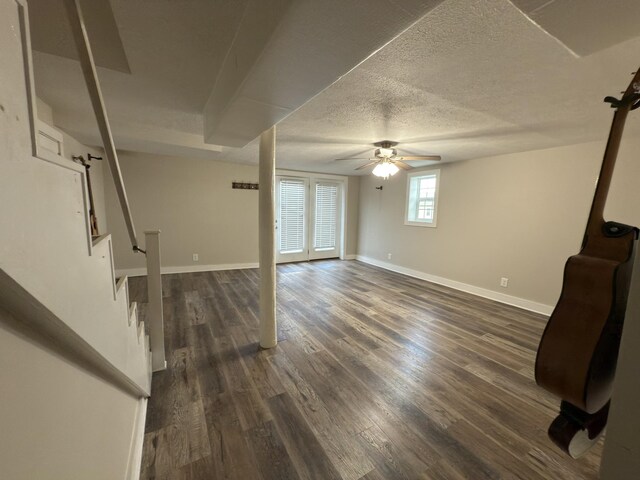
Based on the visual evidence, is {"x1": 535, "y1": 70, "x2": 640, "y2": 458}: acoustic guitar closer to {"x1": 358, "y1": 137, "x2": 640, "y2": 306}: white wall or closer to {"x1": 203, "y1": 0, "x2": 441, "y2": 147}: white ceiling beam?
{"x1": 203, "y1": 0, "x2": 441, "y2": 147}: white ceiling beam

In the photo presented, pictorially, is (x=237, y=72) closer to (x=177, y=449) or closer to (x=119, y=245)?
(x=177, y=449)

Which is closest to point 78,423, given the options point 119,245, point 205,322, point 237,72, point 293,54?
point 293,54

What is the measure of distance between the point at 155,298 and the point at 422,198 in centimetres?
451

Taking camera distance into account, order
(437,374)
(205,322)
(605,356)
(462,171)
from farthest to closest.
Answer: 1. (462,171)
2. (205,322)
3. (437,374)
4. (605,356)

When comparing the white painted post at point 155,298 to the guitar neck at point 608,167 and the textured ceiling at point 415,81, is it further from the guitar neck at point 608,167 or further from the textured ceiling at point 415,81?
the guitar neck at point 608,167

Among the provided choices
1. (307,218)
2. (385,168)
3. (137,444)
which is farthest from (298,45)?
(307,218)

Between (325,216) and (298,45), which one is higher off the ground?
(298,45)

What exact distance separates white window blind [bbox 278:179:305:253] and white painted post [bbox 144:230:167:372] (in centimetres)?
379

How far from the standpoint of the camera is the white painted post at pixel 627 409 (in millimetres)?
286

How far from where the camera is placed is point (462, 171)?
409 centimetres

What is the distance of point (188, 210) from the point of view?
4.62 metres

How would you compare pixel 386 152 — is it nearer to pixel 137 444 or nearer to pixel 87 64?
pixel 87 64

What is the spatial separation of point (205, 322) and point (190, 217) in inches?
100

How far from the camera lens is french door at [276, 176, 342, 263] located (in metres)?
A: 5.58
